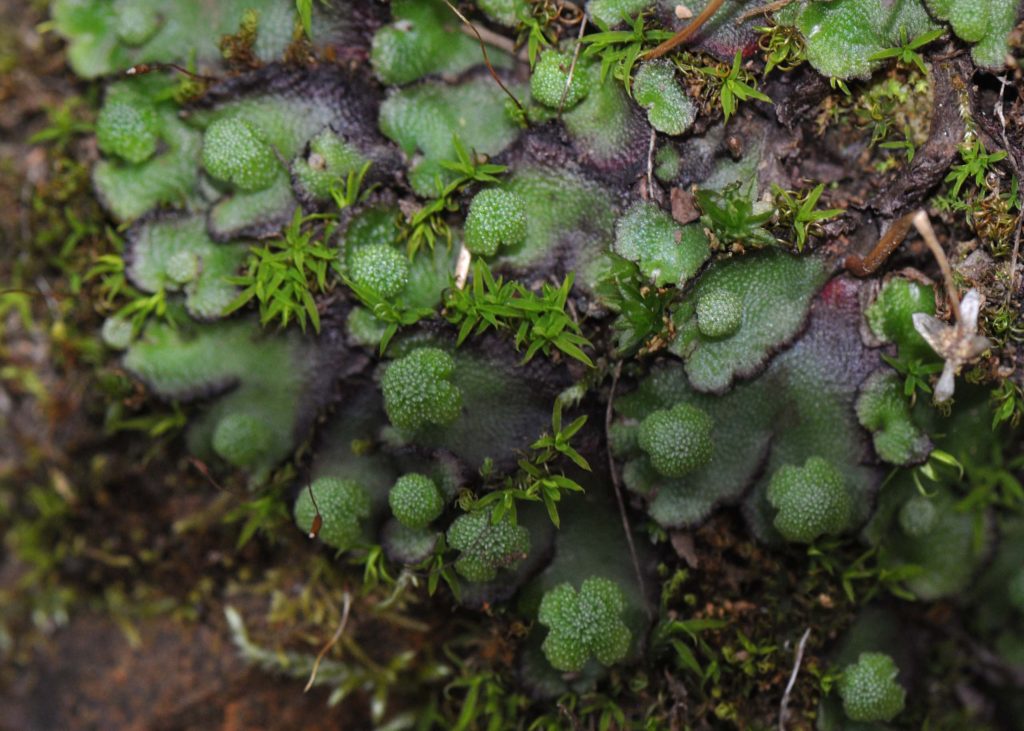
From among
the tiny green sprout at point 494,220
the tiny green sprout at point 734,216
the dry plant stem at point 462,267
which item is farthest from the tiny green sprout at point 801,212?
the dry plant stem at point 462,267

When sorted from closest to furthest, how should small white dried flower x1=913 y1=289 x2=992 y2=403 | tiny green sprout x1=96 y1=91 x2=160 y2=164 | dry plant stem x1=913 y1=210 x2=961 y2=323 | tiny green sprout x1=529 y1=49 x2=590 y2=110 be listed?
dry plant stem x1=913 y1=210 x2=961 y2=323
small white dried flower x1=913 y1=289 x2=992 y2=403
tiny green sprout x1=529 y1=49 x2=590 y2=110
tiny green sprout x1=96 y1=91 x2=160 y2=164

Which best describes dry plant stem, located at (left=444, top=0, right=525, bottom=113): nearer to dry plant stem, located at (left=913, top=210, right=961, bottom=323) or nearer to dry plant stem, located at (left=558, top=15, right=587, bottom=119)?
dry plant stem, located at (left=558, top=15, right=587, bottom=119)

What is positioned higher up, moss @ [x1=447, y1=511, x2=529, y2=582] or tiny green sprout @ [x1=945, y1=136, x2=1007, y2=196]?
tiny green sprout @ [x1=945, y1=136, x2=1007, y2=196]

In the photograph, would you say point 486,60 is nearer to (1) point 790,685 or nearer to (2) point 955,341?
(2) point 955,341

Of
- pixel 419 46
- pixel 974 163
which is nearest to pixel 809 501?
pixel 974 163

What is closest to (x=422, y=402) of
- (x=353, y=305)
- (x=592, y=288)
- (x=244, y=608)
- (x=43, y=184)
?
(x=353, y=305)

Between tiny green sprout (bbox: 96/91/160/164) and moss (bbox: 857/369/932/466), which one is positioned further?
tiny green sprout (bbox: 96/91/160/164)

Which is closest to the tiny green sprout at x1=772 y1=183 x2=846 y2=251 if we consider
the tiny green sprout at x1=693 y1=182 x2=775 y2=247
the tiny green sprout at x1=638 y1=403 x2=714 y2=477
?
the tiny green sprout at x1=693 y1=182 x2=775 y2=247
